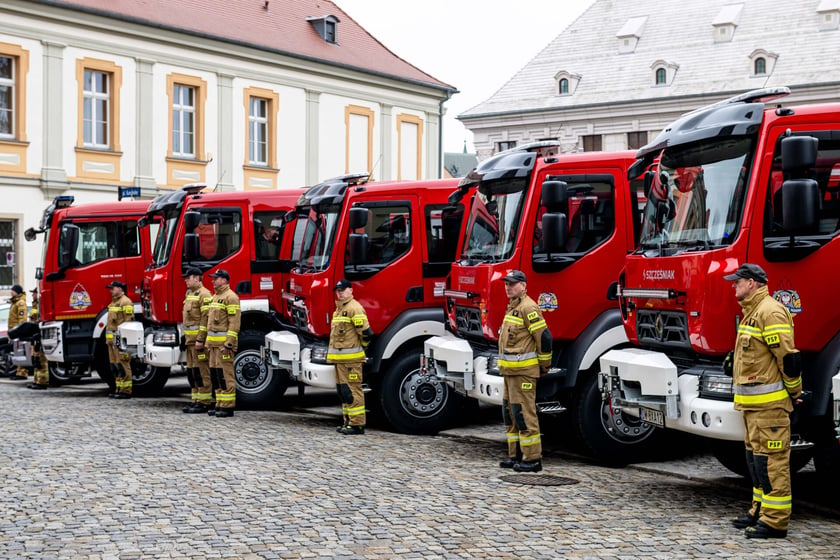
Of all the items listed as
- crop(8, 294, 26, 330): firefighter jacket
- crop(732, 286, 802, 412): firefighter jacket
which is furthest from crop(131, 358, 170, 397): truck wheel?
crop(732, 286, 802, 412): firefighter jacket

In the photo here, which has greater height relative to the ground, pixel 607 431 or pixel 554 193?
pixel 554 193

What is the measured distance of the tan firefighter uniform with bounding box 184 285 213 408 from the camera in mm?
15023

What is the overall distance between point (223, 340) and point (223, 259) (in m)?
1.88

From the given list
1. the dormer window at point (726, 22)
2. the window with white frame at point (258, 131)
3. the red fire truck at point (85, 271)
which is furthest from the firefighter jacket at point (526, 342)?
the dormer window at point (726, 22)

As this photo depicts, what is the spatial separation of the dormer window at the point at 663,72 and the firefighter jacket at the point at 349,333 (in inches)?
1617

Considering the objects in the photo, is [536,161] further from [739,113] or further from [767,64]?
[767,64]

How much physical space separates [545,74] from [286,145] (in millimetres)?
24050

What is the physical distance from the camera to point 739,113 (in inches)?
342

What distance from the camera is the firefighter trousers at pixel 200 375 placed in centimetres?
1502

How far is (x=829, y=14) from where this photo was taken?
1913 inches

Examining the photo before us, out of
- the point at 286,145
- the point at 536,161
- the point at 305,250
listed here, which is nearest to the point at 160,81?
the point at 286,145

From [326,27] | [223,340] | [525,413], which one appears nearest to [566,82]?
[326,27]

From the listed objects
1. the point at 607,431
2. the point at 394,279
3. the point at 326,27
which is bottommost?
the point at 607,431

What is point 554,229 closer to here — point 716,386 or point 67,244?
point 716,386
